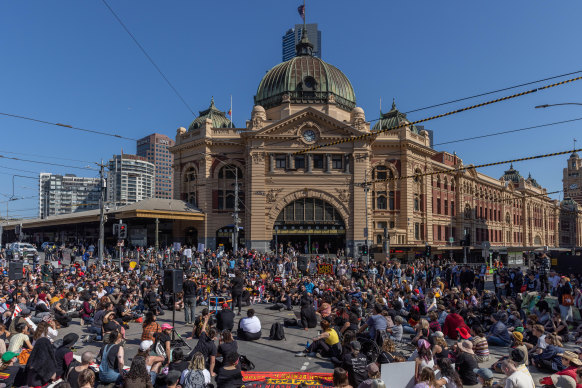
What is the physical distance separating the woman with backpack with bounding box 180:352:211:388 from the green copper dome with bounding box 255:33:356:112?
4276 centimetres

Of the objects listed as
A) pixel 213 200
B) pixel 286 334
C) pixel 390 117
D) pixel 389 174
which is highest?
pixel 390 117

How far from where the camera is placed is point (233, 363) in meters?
9.77

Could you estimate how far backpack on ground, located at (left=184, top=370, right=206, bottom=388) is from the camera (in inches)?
344

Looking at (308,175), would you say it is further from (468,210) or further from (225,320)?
(225,320)

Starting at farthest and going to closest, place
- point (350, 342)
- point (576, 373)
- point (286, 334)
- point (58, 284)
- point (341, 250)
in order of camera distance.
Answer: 1. point (341, 250)
2. point (58, 284)
3. point (286, 334)
4. point (350, 342)
5. point (576, 373)

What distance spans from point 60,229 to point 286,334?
62.9 meters

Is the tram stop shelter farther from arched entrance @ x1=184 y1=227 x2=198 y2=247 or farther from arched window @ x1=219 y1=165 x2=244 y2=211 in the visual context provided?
arched window @ x1=219 y1=165 x2=244 y2=211

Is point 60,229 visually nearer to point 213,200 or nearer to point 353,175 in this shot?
point 213,200

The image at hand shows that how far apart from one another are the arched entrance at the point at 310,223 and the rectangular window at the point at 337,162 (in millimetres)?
3982

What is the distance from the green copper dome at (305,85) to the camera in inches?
2000

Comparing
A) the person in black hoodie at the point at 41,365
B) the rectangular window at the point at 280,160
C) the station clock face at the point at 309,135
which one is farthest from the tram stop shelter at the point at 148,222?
the person in black hoodie at the point at 41,365

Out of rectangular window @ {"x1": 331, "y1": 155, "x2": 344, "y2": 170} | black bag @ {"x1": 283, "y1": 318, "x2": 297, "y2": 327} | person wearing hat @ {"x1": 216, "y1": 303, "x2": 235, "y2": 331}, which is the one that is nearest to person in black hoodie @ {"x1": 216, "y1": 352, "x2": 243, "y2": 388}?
person wearing hat @ {"x1": 216, "y1": 303, "x2": 235, "y2": 331}

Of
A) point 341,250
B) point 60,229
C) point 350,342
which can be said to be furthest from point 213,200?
point 350,342

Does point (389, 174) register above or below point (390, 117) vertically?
below
